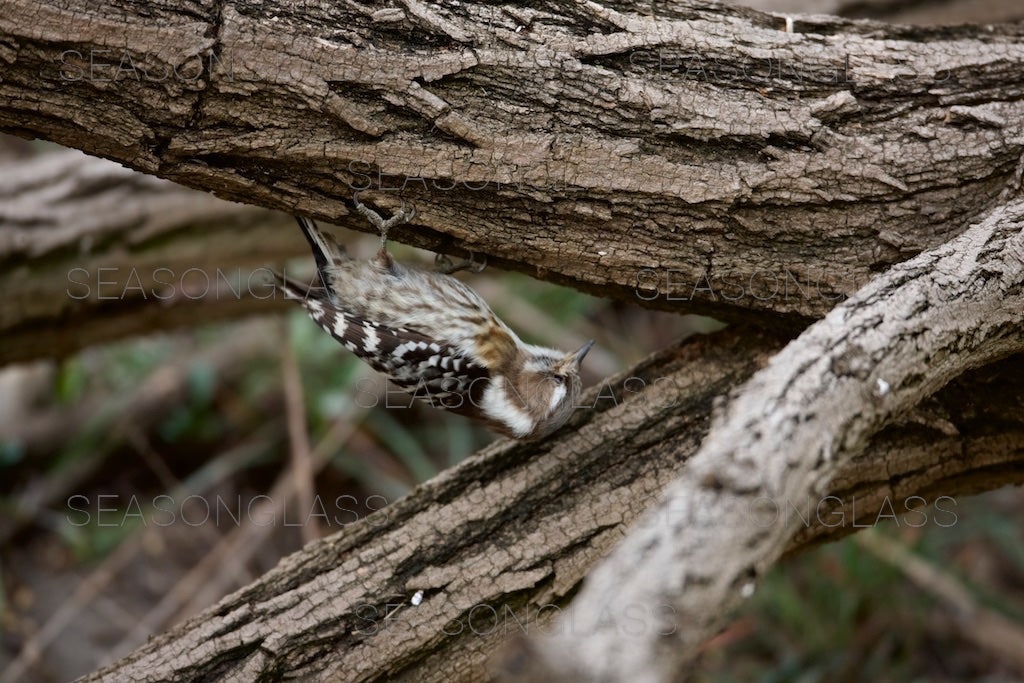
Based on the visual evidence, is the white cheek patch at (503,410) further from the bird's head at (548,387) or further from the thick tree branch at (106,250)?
the thick tree branch at (106,250)

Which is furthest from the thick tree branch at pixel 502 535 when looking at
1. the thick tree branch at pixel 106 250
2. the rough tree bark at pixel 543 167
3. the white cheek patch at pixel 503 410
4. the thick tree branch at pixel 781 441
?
the thick tree branch at pixel 106 250

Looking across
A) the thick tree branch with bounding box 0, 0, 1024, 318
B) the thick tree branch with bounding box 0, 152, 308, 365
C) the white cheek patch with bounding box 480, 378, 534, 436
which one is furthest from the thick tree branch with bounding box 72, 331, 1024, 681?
the thick tree branch with bounding box 0, 152, 308, 365

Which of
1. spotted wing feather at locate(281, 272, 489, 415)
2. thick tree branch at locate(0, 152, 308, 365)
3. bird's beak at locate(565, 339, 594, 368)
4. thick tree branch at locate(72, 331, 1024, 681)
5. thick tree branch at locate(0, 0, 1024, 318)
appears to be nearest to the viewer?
thick tree branch at locate(0, 0, 1024, 318)

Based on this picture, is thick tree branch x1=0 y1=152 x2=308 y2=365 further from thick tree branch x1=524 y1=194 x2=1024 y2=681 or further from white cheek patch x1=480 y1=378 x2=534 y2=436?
thick tree branch x1=524 y1=194 x2=1024 y2=681

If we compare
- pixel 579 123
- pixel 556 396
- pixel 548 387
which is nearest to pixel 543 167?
pixel 579 123

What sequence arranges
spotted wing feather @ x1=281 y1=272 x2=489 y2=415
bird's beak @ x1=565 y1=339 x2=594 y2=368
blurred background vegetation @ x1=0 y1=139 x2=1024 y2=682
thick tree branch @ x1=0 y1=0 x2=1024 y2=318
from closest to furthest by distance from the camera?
thick tree branch @ x1=0 y1=0 x2=1024 y2=318, spotted wing feather @ x1=281 y1=272 x2=489 y2=415, bird's beak @ x1=565 y1=339 x2=594 y2=368, blurred background vegetation @ x1=0 y1=139 x2=1024 y2=682

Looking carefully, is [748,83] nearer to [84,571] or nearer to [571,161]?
[571,161]
